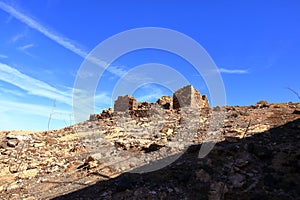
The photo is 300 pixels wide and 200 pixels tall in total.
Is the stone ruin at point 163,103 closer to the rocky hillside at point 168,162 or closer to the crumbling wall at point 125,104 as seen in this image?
the crumbling wall at point 125,104

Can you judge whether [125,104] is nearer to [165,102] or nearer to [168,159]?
[165,102]

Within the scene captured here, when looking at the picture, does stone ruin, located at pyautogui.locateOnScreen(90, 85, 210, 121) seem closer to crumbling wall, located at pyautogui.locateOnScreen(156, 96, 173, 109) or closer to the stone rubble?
crumbling wall, located at pyautogui.locateOnScreen(156, 96, 173, 109)

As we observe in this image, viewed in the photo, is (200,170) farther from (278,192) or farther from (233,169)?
(278,192)

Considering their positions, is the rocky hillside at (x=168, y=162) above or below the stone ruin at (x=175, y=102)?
below

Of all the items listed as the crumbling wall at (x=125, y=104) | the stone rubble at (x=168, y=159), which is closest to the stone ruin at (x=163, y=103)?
the crumbling wall at (x=125, y=104)

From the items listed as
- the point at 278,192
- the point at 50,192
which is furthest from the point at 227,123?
the point at 50,192

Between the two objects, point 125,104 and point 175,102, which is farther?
point 125,104

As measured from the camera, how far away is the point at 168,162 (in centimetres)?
752

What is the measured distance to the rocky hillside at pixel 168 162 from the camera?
6.23 metres

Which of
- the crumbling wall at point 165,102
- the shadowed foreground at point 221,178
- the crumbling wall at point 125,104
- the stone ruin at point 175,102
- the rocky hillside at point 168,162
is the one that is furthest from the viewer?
the crumbling wall at point 125,104

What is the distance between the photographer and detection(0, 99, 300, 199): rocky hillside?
20.4ft

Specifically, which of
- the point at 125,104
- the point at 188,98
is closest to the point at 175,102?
the point at 188,98

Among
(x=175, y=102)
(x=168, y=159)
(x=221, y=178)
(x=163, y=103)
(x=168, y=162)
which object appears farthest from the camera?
(x=163, y=103)

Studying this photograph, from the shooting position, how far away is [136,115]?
1633 centimetres
